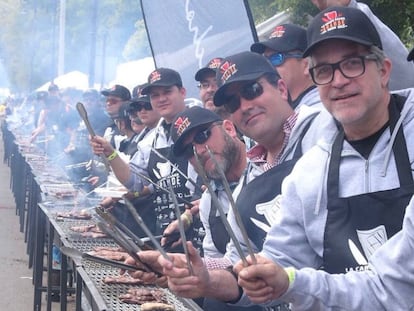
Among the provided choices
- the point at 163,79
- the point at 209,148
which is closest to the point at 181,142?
the point at 209,148

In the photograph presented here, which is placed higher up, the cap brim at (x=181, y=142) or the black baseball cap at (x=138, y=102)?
the black baseball cap at (x=138, y=102)

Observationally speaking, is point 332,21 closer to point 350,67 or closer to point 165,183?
point 350,67

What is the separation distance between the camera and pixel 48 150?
44.1 ft

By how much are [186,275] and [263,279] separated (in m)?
0.35

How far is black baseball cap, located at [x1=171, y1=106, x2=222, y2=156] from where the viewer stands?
3.72 m

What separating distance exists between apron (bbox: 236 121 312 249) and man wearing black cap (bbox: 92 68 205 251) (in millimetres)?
1967

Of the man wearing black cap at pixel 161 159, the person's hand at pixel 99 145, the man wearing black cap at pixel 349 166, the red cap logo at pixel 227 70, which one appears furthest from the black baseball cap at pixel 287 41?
the person's hand at pixel 99 145

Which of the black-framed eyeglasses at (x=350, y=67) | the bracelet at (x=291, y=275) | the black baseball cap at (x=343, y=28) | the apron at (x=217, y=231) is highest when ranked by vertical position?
the black baseball cap at (x=343, y=28)

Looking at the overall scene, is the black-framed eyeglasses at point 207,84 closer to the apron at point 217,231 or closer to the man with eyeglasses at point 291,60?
the man with eyeglasses at point 291,60

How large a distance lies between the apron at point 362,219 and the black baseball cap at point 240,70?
98 centimetres

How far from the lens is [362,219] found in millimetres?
2189

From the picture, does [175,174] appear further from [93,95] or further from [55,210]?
[93,95]

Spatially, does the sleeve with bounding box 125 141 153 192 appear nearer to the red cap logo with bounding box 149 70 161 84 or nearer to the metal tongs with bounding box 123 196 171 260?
the red cap logo with bounding box 149 70 161 84

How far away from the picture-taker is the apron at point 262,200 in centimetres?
288
